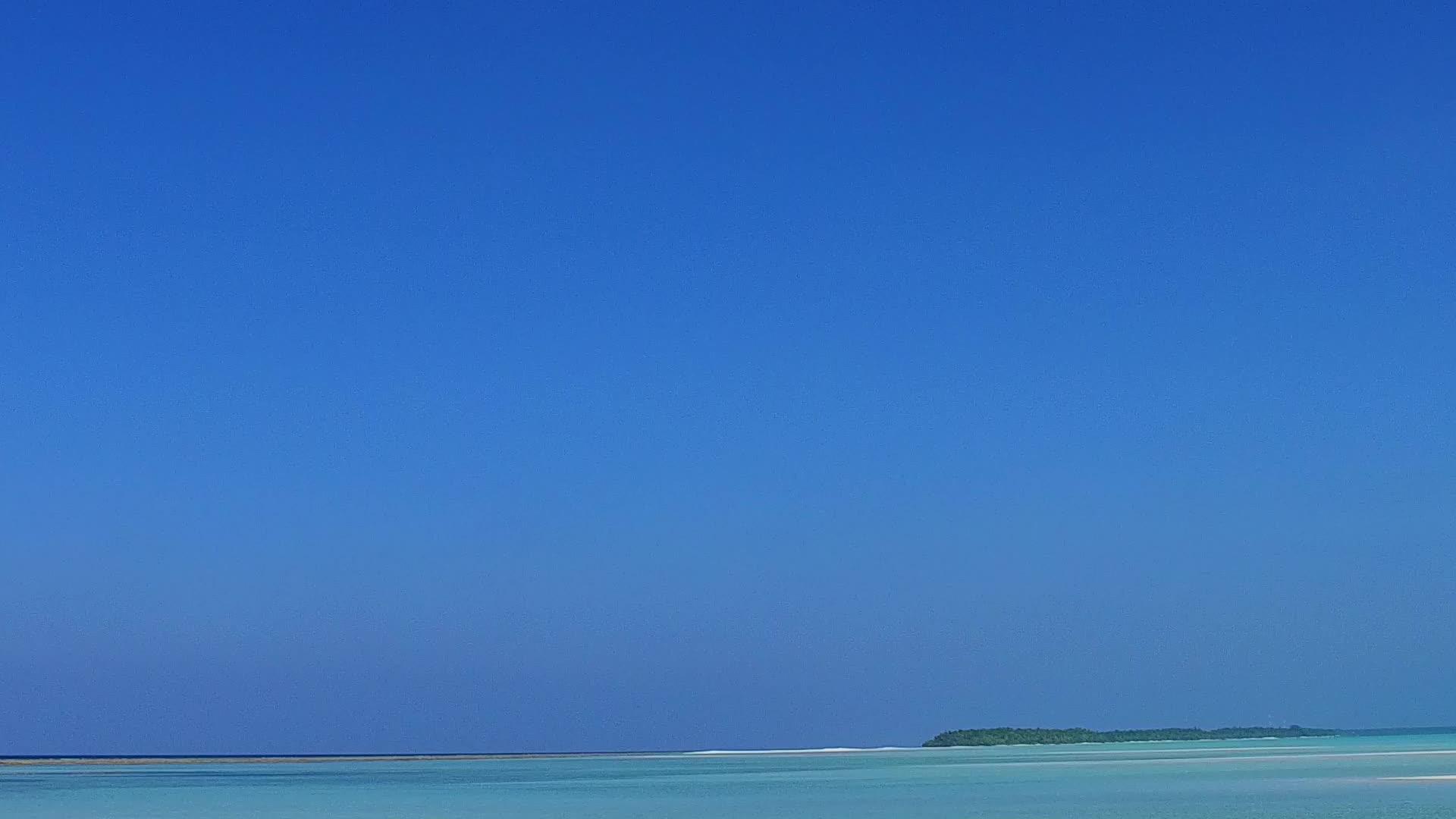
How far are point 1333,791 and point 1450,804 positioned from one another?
19.5ft

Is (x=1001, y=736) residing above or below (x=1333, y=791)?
above

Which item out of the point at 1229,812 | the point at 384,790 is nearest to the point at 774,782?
the point at 384,790

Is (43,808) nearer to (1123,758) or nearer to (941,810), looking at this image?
(941,810)

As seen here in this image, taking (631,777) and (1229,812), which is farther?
(631,777)

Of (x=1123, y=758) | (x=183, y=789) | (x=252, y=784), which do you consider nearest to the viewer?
(x=183, y=789)

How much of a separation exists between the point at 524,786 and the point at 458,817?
14.7 metres

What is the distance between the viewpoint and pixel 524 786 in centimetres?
4388

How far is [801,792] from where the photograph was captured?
37.2 meters

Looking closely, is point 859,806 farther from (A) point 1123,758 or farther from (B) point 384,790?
(A) point 1123,758

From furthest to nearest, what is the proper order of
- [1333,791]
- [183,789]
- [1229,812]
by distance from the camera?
[183,789] < [1333,791] < [1229,812]

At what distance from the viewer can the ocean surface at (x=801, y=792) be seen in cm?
2870

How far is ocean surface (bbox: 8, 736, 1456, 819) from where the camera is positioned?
28.7 m

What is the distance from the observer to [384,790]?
42281 mm

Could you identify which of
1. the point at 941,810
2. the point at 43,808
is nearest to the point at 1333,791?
the point at 941,810
